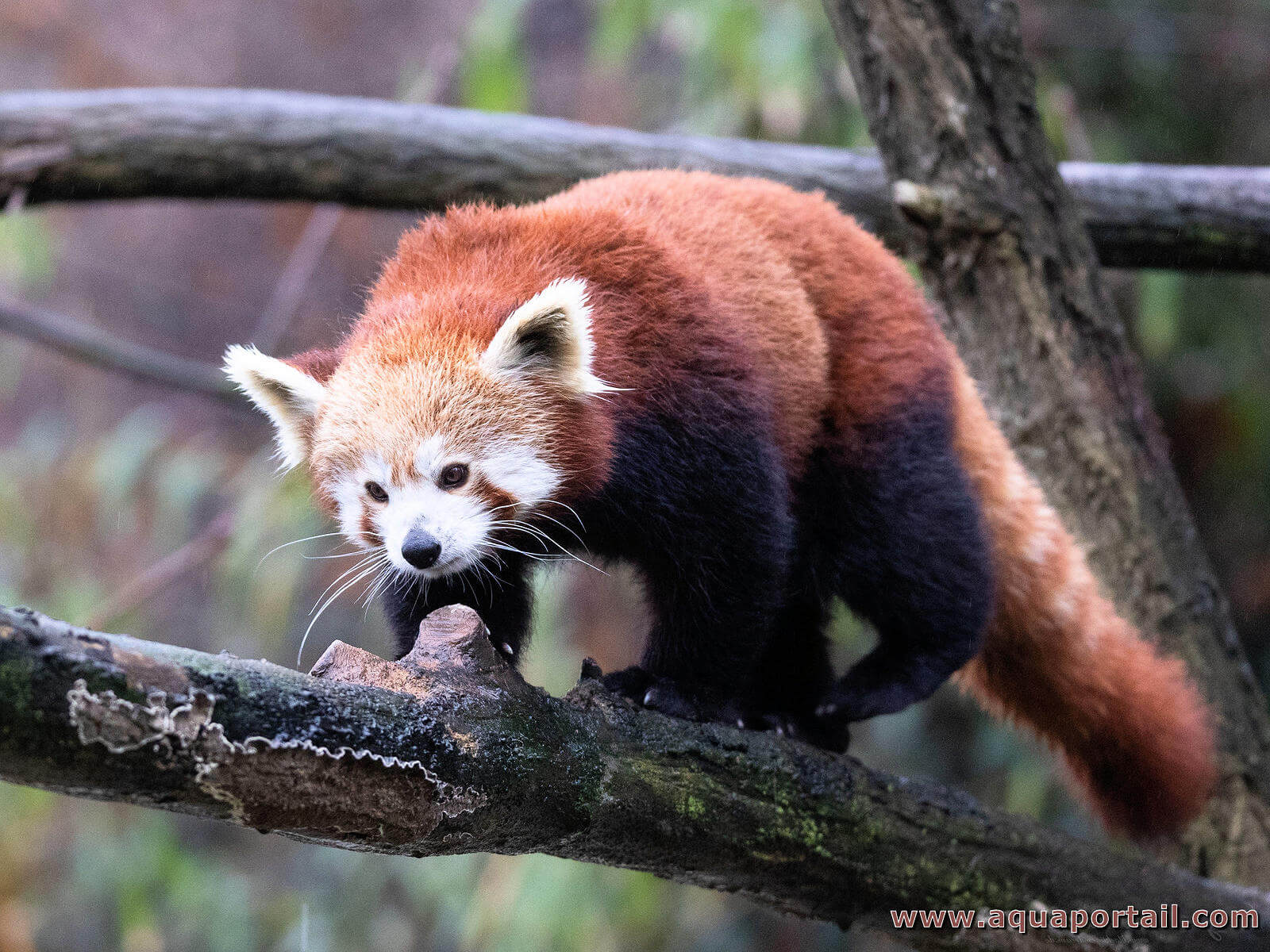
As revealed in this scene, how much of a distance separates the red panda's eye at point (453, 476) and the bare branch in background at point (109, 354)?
2.95 metres

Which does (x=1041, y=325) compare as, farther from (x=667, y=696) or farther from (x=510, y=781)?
(x=510, y=781)

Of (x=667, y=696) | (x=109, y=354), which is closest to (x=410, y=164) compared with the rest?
(x=109, y=354)

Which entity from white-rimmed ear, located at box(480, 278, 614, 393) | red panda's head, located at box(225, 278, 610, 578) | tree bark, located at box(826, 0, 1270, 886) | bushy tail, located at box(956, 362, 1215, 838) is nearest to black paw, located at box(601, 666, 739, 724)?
red panda's head, located at box(225, 278, 610, 578)

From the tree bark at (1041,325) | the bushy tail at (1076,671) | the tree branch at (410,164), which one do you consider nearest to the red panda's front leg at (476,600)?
the bushy tail at (1076,671)

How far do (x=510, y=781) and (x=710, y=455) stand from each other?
2.69ft

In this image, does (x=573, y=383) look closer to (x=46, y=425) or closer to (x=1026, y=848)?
(x=1026, y=848)

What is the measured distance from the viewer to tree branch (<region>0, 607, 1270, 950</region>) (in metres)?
1.52

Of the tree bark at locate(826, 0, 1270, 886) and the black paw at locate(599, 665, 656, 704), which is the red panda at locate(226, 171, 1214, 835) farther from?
the tree bark at locate(826, 0, 1270, 886)

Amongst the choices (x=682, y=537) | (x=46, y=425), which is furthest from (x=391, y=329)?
(x=46, y=425)

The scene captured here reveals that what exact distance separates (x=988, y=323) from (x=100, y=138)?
2.97 m

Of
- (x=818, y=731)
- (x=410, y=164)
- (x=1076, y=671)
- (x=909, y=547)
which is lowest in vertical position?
(x=818, y=731)

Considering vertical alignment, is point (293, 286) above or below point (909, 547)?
above

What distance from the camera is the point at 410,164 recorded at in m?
4.00

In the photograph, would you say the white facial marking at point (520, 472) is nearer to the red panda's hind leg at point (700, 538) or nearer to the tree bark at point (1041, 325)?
the red panda's hind leg at point (700, 538)
